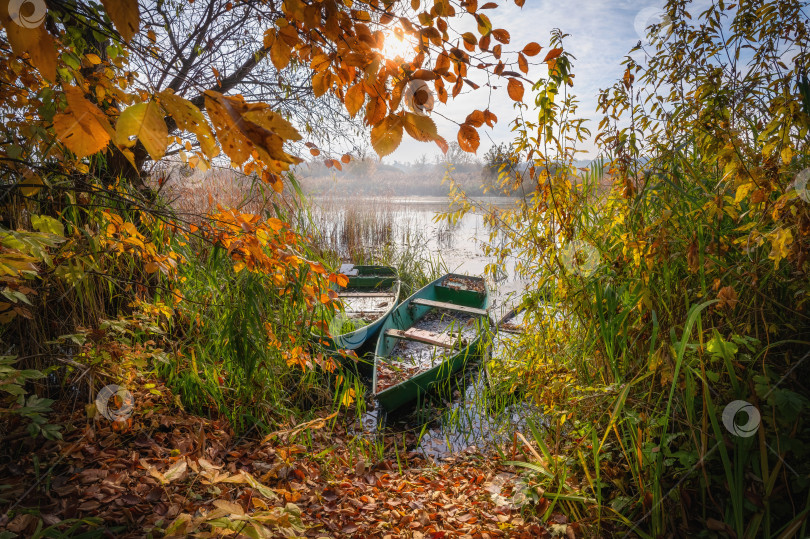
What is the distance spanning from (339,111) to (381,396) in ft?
14.7

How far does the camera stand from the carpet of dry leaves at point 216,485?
1541 mm

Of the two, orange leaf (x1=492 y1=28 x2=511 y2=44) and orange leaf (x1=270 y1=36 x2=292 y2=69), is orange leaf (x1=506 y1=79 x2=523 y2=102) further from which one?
orange leaf (x1=270 y1=36 x2=292 y2=69)

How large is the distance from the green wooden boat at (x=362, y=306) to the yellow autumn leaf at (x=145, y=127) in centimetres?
250

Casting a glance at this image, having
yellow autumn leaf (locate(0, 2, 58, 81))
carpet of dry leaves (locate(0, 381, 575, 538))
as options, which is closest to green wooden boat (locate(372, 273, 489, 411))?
carpet of dry leaves (locate(0, 381, 575, 538))

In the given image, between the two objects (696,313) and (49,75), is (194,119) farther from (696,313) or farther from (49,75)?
(696,313)

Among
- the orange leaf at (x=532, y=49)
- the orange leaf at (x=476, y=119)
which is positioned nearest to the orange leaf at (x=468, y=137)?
Answer: the orange leaf at (x=476, y=119)

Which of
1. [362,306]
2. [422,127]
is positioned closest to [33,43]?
[422,127]

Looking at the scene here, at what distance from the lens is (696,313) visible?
4.56 feet

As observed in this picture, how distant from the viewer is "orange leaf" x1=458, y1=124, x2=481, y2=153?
3.92 ft

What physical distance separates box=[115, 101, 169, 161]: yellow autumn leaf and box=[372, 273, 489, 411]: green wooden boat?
9.75 ft

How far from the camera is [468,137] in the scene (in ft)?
3.93

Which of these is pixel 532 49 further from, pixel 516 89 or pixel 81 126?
pixel 81 126

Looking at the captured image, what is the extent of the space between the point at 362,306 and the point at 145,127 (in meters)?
5.23

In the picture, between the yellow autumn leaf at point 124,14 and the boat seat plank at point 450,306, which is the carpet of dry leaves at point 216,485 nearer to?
the yellow autumn leaf at point 124,14
